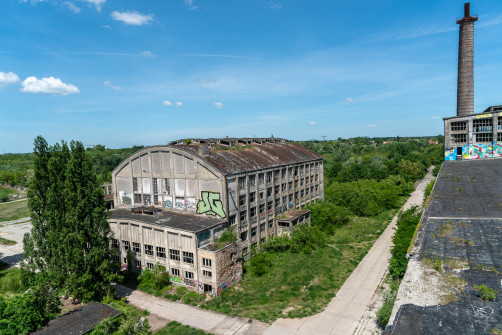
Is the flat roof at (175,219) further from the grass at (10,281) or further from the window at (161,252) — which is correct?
the grass at (10,281)

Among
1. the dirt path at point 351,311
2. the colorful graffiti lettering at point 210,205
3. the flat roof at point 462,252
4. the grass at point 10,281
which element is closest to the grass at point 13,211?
the grass at point 10,281

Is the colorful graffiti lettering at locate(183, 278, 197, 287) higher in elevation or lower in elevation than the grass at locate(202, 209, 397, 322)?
higher

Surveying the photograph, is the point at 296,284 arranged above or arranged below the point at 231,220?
below

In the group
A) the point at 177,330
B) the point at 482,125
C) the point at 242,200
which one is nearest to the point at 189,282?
the point at 177,330

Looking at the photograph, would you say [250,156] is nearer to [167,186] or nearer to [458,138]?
[167,186]

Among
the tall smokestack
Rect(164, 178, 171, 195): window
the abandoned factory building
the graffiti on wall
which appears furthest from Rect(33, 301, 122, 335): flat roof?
the tall smokestack

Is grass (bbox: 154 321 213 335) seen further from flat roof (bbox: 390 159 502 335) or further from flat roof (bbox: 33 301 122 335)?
flat roof (bbox: 390 159 502 335)

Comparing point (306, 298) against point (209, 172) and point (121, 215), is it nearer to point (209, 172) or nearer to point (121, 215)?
A: point (209, 172)

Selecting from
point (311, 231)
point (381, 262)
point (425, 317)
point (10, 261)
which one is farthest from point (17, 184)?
point (425, 317)
